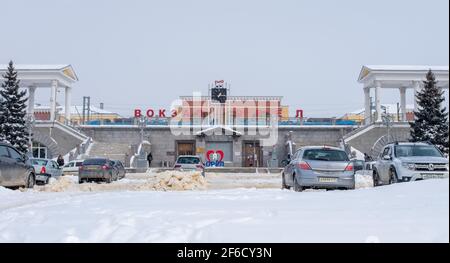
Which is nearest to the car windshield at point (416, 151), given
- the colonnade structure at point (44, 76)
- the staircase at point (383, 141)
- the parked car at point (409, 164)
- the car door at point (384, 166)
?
the parked car at point (409, 164)

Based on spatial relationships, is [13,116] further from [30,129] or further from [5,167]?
[5,167]

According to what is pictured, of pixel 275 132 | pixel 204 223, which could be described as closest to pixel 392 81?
pixel 275 132

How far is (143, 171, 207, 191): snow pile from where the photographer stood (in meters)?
17.4

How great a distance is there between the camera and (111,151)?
159ft

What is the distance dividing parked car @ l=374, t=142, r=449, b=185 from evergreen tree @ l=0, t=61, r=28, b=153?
3196 centimetres

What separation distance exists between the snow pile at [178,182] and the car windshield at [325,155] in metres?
5.33

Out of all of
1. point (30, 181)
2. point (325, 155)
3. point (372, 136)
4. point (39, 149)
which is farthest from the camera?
point (39, 149)

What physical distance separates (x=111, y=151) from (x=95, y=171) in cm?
2447

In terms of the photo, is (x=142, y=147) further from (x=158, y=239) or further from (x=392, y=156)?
(x=158, y=239)

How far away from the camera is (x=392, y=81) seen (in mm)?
51906

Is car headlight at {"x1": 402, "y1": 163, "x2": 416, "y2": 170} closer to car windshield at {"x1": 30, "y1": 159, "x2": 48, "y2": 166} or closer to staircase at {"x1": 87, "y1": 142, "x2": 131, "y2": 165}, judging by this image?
car windshield at {"x1": 30, "y1": 159, "x2": 48, "y2": 166}

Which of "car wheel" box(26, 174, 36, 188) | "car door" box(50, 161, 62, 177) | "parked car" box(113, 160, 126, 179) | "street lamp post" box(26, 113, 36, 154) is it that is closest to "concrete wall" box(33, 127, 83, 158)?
"street lamp post" box(26, 113, 36, 154)

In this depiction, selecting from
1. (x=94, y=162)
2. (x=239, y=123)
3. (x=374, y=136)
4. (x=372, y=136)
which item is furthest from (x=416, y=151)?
(x=239, y=123)
